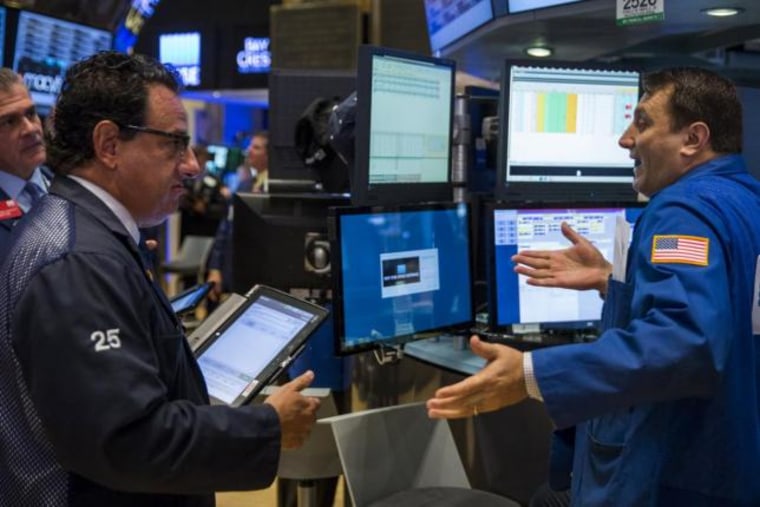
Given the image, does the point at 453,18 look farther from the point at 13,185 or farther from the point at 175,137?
the point at 175,137

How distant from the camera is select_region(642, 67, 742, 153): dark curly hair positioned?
188 cm

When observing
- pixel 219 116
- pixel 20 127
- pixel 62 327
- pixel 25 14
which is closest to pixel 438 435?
Answer: pixel 62 327

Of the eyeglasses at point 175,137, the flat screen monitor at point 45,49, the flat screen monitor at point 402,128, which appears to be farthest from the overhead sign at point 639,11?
the flat screen monitor at point 45,49

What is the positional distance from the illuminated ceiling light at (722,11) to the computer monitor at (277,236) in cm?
139

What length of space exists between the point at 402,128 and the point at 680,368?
1397 mm

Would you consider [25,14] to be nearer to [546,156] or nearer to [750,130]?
[546,156]

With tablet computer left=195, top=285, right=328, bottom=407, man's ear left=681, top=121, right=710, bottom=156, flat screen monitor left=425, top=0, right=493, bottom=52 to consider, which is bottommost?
tablet computer left=195, top=285, right=328, bottom=407

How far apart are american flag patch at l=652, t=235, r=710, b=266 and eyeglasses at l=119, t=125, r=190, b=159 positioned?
2.97 ft

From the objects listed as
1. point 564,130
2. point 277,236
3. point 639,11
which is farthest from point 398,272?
point 639,11

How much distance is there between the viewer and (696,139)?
1.89 m

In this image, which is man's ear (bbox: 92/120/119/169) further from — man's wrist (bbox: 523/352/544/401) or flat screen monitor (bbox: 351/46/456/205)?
flat screen monitor (bbox: 351/46/456/205)

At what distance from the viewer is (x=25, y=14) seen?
4.77 meters

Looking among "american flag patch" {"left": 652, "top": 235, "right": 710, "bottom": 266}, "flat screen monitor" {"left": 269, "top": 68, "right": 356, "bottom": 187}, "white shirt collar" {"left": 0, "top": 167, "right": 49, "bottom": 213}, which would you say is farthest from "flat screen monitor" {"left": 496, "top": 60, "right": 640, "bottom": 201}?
"white shirt collar" {"left": 0, "top": 167, "right": 49, "bottom": 213}

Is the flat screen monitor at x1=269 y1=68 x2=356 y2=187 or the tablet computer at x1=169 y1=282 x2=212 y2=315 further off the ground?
the flat screen monitor at x1=269 y1=68 x2=356 y2=187
